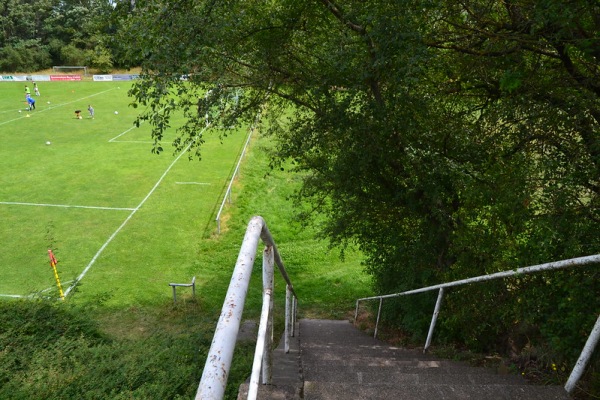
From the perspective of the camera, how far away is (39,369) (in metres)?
6.53

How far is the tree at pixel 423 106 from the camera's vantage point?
504 centimetres

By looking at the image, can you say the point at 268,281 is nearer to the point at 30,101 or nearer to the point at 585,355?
the point at 585,355

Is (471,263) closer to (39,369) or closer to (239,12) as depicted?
(239,12)

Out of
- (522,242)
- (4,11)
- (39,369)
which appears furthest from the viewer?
(4,11)

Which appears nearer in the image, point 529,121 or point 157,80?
point 529,121

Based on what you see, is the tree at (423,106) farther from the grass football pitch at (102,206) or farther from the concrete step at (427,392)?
the grass football pitch at (102,206)

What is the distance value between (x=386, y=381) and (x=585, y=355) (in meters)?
1.54

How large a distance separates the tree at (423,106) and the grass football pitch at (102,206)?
19.7ft

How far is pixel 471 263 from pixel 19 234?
610 inches

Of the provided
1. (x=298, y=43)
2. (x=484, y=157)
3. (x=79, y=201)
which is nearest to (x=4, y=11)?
(x=79, y=201)

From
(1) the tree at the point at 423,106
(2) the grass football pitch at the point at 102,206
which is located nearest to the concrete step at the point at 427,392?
(1) the tree at the point at 423,106

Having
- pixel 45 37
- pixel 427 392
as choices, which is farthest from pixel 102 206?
pixel 45 37

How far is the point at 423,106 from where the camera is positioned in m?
7.15

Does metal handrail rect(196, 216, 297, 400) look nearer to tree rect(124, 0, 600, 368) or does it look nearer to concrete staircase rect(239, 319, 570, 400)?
concrete staircase rect(239, 319, 570, 400)
